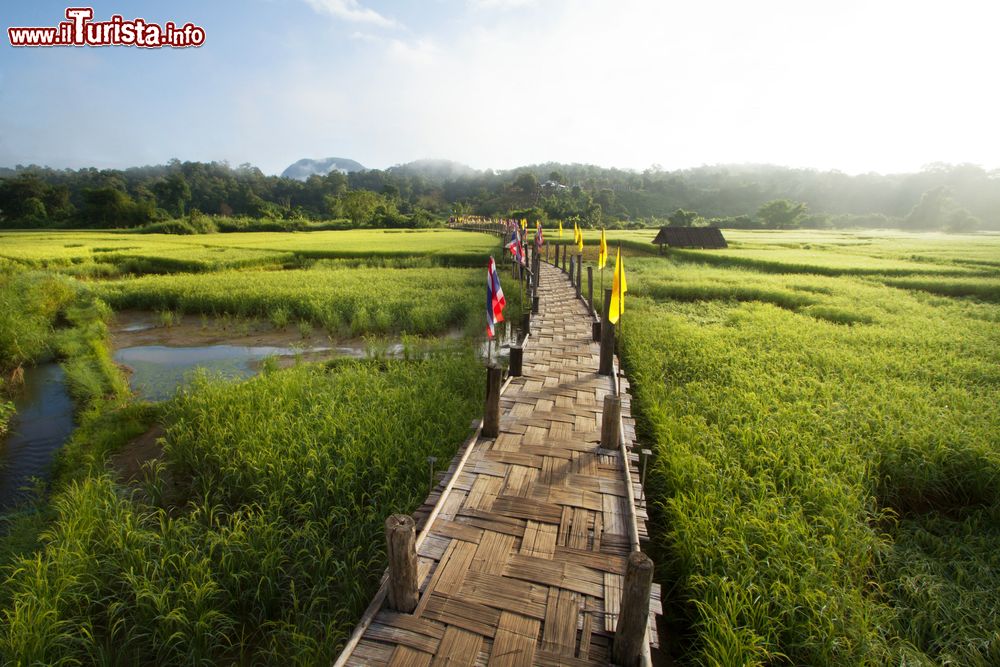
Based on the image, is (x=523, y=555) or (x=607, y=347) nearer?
(x=523, y=555)

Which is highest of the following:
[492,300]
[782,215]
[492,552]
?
[782,215]

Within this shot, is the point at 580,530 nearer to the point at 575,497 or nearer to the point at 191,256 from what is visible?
the point at 575,497

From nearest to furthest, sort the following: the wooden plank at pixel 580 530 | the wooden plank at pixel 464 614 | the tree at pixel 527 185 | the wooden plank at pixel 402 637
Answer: the wooden plank at pixel 402 637 → the wooden plank at pixel 464 614 → the wooden plank at pixel 580 530 → the tree at pixel 527 185

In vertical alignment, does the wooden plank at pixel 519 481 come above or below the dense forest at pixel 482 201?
below

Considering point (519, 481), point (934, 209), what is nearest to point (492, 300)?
point (519, 481)

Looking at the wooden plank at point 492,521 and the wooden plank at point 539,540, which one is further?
the wooden plank at point 492,521

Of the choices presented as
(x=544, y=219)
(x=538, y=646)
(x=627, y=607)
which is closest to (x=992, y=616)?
(x=627, y=607)

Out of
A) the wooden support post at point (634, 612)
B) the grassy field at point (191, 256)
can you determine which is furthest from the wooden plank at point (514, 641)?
the grassy field at point (191, 256)

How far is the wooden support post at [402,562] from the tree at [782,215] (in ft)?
216

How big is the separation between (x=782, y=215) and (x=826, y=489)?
6375 centimetres

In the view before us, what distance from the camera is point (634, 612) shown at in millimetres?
2508

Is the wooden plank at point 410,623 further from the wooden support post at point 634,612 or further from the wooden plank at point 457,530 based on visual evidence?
the wooden support post at point 634,612

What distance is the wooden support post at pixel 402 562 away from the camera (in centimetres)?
279

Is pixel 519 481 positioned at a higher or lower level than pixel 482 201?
lower
